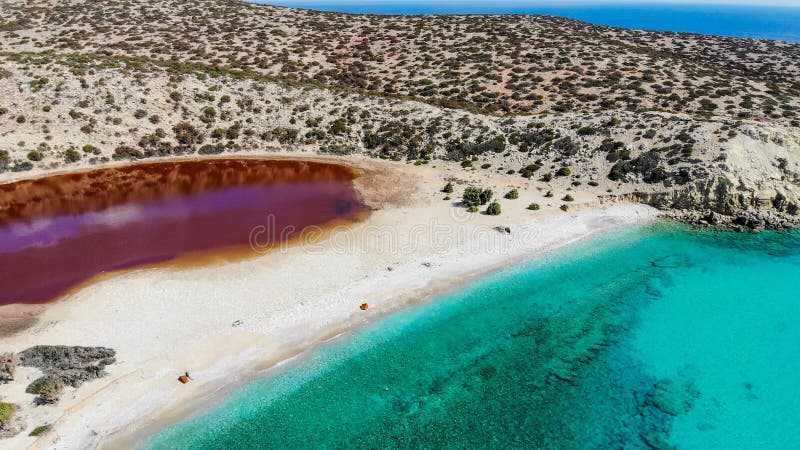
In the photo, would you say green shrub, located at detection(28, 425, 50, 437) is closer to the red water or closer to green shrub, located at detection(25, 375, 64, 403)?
green shrub, located at detection(25, 375, 64, 403)

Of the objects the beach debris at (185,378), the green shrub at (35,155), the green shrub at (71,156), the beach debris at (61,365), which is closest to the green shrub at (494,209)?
the beach debris at (185,378)

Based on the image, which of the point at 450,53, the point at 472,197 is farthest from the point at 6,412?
the point at 450,53

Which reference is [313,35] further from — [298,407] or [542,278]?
[298,407]

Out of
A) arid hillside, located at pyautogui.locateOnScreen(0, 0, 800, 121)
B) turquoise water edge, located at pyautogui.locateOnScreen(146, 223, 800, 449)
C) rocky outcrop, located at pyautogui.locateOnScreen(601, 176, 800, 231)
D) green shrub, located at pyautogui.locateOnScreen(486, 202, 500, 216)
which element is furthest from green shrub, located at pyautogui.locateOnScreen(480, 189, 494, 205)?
arid hillside, located at pyautogui.locateOnScreen(0, 0, 800, 121)

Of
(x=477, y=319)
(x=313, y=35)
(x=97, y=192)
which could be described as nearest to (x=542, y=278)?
(x=477, y=319)

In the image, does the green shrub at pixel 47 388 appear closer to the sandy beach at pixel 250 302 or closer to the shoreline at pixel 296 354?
the sandy beach at pixel 250 302
